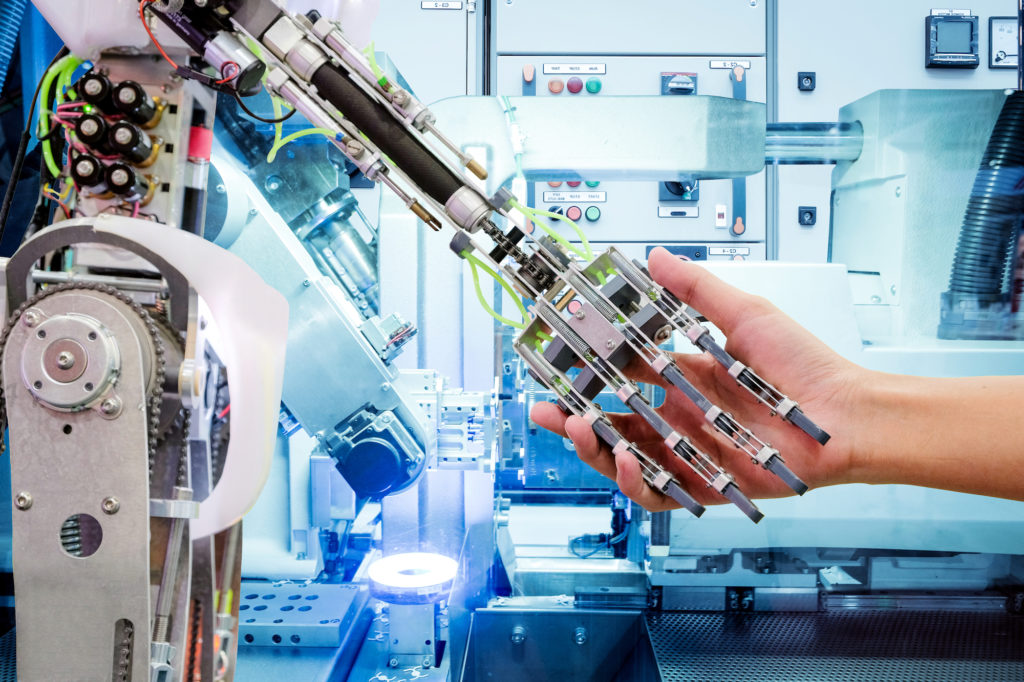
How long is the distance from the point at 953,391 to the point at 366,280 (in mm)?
1702

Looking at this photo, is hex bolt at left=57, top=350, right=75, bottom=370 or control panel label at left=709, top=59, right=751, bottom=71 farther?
control panel label at left=709, top=59, right=751, bottom=71

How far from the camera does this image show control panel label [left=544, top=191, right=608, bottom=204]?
4.30 m

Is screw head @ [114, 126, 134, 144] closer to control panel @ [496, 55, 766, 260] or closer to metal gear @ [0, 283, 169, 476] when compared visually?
metal gear @ [0, 283, 169, 476]

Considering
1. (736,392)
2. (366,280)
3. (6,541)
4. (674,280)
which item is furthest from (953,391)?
(6,541)

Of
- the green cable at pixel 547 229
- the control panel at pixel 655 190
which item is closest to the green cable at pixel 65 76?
the green cable at pixel 547 229

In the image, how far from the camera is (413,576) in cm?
197

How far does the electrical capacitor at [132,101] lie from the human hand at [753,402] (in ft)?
2.46

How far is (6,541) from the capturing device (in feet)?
8.63

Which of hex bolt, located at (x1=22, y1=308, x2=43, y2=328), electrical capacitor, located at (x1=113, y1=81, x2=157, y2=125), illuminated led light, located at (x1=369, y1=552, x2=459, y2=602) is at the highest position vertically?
electrical capacitor, located at (x1=113, y1=81, x2=157, y2=125)

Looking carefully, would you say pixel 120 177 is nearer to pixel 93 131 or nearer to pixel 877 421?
pixel 93 131

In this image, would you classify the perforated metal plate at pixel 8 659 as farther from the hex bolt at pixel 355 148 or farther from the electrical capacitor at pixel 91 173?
the hex bolt at pixel 355 148

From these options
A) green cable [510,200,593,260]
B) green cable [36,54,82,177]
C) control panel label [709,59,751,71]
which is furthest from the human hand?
control panel label [709,59,751,71]

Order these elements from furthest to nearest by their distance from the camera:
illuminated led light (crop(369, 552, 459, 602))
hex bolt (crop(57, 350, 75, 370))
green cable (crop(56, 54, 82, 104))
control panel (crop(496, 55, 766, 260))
Result: control panel (crop(496, 55, 766, 260)), illuminated led light (crop(369, 552, 459, 602)), green cable (crop(56, 54, 82, 104)), hex bolt (crop(57, 350, 75, 370))

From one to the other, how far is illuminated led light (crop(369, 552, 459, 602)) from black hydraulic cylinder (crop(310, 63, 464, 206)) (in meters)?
1.11
